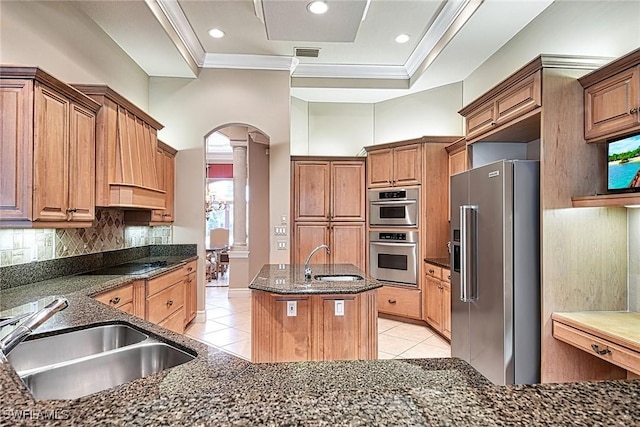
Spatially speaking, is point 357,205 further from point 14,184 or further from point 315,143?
point 14,184

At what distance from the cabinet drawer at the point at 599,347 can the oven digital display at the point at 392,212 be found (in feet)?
8.57

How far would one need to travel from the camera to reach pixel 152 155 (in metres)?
3.93

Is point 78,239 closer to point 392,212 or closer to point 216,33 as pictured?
point 216,33

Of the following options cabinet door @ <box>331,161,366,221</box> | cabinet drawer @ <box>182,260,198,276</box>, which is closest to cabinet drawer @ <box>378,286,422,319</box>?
cabinet door @ <box>331,161,366,221</box>

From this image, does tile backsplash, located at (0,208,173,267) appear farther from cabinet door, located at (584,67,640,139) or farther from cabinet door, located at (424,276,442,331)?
cabinet door, located at (584,67,640,139)

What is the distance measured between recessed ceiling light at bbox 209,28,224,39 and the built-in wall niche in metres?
3.02

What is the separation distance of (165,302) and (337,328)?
1944 mm

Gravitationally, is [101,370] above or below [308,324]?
above

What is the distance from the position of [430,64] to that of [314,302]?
11.1ft

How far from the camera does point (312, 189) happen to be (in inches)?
207

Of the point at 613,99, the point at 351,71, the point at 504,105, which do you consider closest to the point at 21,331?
the point at 613,99

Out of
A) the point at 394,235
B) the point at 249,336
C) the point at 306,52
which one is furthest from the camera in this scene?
the point at 394,235

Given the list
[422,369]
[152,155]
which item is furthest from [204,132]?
[422,369]

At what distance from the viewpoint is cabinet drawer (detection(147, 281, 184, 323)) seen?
3.26 meters
